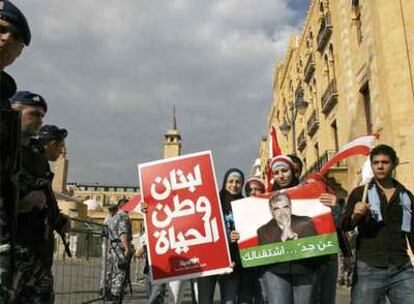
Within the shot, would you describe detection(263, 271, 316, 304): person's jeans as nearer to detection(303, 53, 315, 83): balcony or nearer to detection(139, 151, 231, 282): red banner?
detection(139, 151, 231, 282): red banner

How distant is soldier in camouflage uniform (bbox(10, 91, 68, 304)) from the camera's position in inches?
112

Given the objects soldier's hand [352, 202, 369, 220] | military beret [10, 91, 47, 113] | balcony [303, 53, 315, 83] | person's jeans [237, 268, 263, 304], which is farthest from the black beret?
balcony [303, 53, 315, 83]

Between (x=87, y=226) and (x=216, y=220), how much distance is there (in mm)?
2812

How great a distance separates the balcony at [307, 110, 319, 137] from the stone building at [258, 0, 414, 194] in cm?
6

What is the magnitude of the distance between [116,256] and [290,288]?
4.30 metres

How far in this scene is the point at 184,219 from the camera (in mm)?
5203

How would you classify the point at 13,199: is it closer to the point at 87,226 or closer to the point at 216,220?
the point at 216,220

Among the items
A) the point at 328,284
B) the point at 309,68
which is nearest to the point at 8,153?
the point at 328,284

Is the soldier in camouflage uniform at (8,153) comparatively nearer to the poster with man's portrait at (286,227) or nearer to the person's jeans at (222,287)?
the poster with man's portrait at (286,227)

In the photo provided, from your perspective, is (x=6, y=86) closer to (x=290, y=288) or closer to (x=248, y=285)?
(x=290, y=288)

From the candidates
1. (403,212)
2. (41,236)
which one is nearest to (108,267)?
(41,236)

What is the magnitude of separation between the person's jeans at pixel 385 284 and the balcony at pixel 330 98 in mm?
16483

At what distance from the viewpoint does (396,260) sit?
3.61 m

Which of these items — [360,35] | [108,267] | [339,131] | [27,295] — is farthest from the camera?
[339,131]
